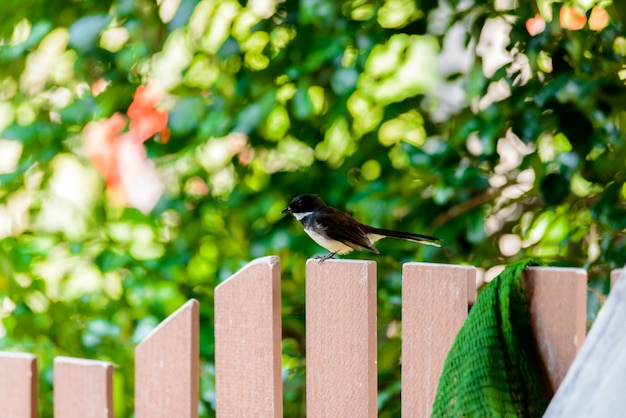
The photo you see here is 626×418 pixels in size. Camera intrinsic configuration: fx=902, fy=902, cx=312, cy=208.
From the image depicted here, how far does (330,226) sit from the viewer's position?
1.89 meters

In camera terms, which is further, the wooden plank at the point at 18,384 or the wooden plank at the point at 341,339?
the wooden plank at the point at 18,384

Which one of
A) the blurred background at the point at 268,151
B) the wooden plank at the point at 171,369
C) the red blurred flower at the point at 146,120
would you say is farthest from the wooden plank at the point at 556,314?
the red blurred flower at the point at 146,120

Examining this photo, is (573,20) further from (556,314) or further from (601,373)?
(601,373)

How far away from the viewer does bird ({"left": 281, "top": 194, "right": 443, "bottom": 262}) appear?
5.99 feet

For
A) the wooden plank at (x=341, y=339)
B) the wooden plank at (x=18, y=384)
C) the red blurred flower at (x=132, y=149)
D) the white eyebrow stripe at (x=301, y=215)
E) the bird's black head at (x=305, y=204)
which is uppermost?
the red blurred flower at (x=132, y=149)

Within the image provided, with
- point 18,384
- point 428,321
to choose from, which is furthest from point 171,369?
point 428,321

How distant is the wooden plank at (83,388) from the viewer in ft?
4.44

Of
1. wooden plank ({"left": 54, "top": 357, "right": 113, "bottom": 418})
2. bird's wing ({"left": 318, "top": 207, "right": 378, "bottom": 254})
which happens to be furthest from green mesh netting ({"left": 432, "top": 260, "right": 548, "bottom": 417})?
bird's wing ({"left": 318, "top": 207, "right": 378, "bottom": 254})

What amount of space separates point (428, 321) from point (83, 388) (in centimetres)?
58

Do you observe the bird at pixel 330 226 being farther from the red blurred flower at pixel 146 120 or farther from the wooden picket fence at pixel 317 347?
the wooden picket fence at pixel 317 347

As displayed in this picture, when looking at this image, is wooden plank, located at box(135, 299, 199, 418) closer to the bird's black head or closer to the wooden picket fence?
the wooden picket fence

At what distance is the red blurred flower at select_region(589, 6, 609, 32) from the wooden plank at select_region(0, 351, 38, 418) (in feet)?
3.73

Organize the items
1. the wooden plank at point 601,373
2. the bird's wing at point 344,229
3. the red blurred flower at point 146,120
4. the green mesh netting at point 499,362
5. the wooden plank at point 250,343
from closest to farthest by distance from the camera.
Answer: the wooden plank at point 601,373
the green mesh netting at point 499,362
the wooden plank at point 250,343
the bird's wing at point 344,229
the red blurred flower at point 146,120

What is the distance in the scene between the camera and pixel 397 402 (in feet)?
5.59
